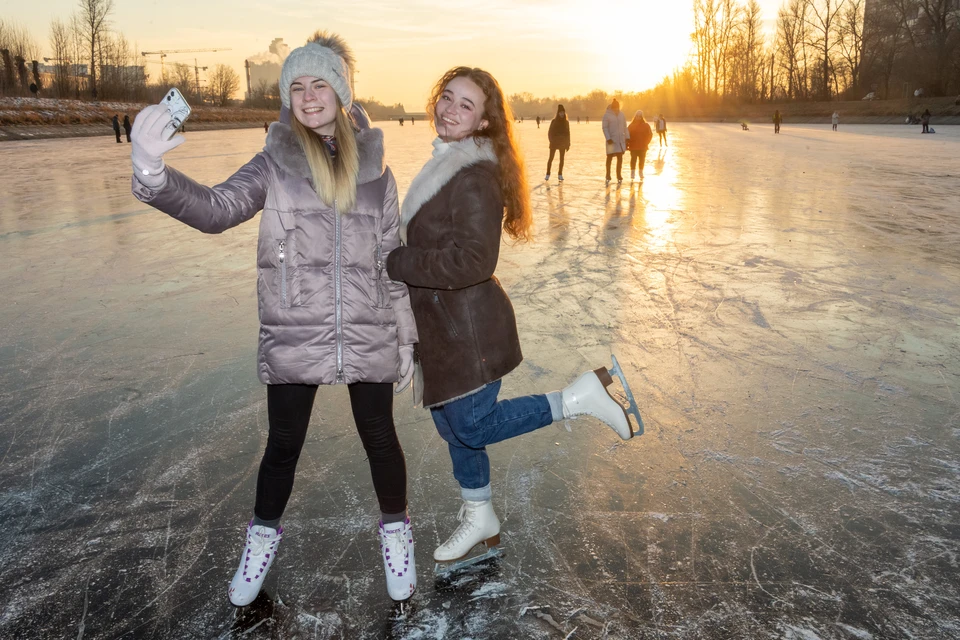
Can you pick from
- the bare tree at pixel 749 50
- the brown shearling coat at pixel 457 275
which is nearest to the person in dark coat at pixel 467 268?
the brown shearling coat at pixel 457 275

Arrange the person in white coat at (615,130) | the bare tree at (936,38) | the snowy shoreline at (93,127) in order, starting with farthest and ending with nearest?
the bare tree at (936,38) → the snowy shoreline at (93,127) → the person in white coat at (615,130)

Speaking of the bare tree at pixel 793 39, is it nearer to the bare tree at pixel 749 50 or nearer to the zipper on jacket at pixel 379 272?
the bare tree at pixel 749 50

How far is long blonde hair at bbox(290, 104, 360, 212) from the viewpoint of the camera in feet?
6.73

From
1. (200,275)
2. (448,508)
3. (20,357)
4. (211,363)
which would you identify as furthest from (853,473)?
(200,275)

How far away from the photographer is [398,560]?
224 cm

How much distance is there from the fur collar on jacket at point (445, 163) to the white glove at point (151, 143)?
69 cm

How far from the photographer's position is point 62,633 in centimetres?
208

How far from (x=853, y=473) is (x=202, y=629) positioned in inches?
97.3

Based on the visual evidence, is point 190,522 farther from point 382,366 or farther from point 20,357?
point 20,357

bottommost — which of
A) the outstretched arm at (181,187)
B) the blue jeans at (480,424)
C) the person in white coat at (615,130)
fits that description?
the blue jeans at (480,424)

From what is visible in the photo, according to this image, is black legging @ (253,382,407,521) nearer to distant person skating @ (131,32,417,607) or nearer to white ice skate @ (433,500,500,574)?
distant person skating @ (131,32,417,607)

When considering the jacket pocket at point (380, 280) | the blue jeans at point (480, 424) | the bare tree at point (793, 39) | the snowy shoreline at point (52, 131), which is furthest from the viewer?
the bare tree at point (793, 39)

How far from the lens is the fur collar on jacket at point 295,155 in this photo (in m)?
2.06

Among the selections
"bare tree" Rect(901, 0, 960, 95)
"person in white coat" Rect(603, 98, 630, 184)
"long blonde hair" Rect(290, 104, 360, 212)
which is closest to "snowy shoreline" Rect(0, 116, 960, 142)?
"bare tree" Rect(901, 0, 960, 95)
